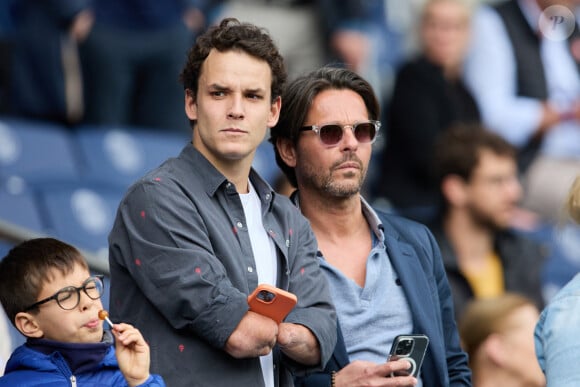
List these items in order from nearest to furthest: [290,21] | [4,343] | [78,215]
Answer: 1. [4,343]
2. [78,215]
3. [290,21]

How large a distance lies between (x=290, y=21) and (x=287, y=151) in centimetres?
466

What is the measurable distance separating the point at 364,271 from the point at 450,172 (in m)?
3.03

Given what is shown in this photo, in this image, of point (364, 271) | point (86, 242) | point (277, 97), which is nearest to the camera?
point (277, 97)

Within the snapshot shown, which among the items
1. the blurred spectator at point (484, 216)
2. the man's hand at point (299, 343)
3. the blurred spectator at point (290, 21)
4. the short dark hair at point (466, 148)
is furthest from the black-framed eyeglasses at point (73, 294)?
the blurred spectator at point (290, 21)

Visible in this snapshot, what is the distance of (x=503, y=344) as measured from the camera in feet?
18.0

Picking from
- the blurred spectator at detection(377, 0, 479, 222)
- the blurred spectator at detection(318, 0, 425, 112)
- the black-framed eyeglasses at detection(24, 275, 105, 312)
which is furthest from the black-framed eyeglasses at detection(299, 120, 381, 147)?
the blurred spectator at detection(318, 0, 425, 112)

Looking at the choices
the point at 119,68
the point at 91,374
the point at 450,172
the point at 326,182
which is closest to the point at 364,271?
the point at 326,182

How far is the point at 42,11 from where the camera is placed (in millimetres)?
8141

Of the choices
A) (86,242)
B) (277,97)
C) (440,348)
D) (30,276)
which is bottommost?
(86,242)

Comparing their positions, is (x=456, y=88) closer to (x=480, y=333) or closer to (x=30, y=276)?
(x=480, y=333)

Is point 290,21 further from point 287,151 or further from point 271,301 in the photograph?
point 271,301

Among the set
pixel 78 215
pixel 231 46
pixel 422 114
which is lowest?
pixel 78 215

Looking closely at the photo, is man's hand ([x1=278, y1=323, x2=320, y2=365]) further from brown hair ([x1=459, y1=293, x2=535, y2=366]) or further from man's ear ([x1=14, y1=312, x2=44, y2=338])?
brown hair ([x1=459, y1=293, x2=535, y2=366])

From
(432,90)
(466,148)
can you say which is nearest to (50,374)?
(466,148)
